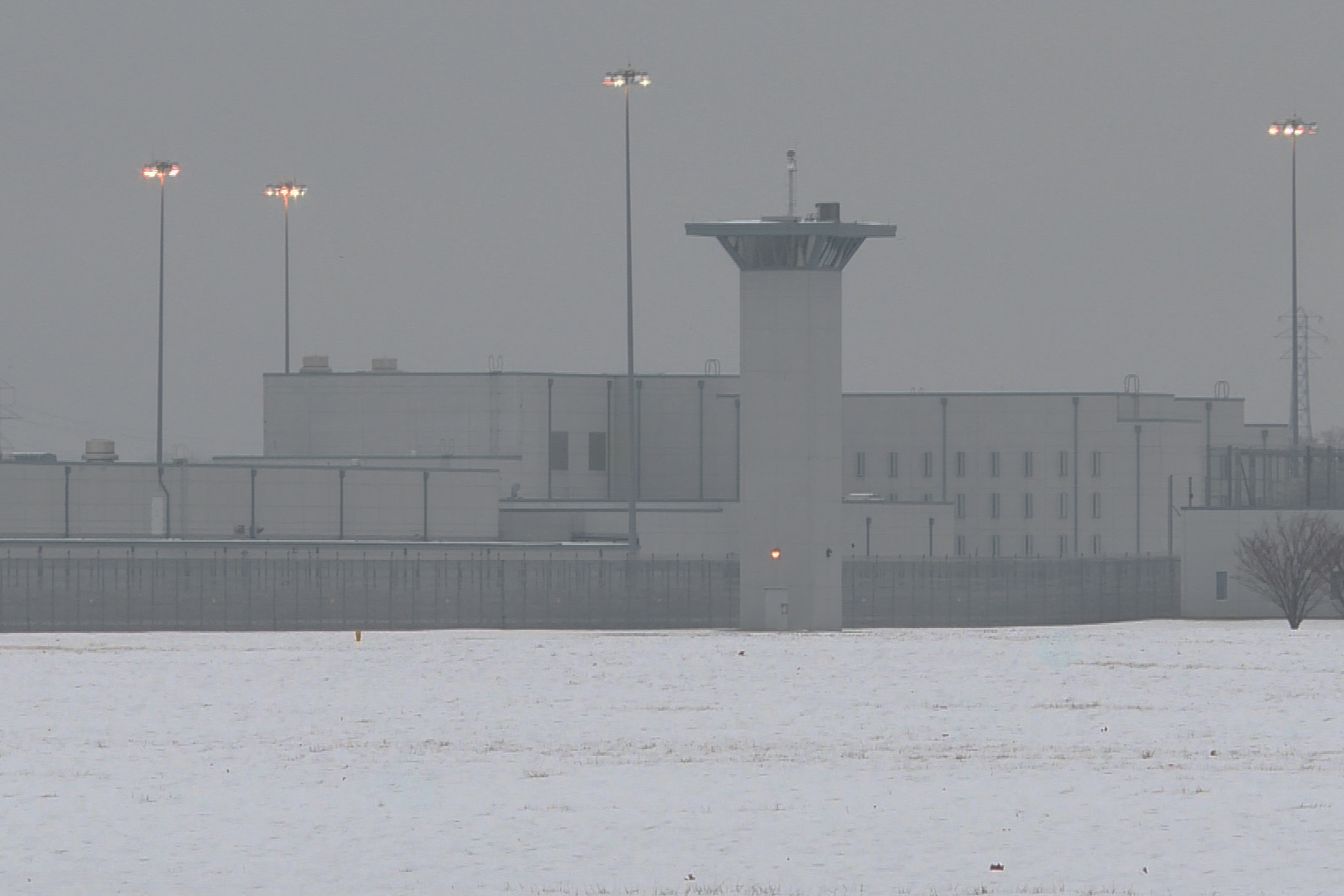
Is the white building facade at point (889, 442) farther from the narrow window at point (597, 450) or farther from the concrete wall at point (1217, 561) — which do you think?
the concrete wall at point (1217, 561)

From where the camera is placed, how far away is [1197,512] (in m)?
86.4

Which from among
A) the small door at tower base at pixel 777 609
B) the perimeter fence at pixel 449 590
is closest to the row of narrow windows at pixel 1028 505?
the perimeter fence at pixel 449 590

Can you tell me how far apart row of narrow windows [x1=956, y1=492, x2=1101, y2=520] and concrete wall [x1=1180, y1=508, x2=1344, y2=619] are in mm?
16756

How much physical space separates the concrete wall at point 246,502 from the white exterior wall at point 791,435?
69.7 ft

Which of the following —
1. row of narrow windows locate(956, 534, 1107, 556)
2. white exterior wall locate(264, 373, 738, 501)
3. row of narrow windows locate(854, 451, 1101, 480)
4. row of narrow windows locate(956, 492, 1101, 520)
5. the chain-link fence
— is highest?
white exterior wall locate(264, 373, 738, 501)

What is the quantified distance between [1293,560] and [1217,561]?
19.8 feet

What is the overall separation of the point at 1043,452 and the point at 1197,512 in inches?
699

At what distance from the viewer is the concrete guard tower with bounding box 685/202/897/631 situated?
227 ft

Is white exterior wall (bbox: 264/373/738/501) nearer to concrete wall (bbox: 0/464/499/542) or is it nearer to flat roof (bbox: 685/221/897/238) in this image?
concrete wall (bbox: 0/464/499/542)

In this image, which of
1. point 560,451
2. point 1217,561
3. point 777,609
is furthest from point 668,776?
point 560,451

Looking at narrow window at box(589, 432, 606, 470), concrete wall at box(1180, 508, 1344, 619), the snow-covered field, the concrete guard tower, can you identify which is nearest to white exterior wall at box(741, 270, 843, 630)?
the concrete guard tower

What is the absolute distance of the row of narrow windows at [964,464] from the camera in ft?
340

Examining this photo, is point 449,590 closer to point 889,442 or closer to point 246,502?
point 246,502

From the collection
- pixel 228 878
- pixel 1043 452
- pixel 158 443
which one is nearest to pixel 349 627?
pixel 158 443
